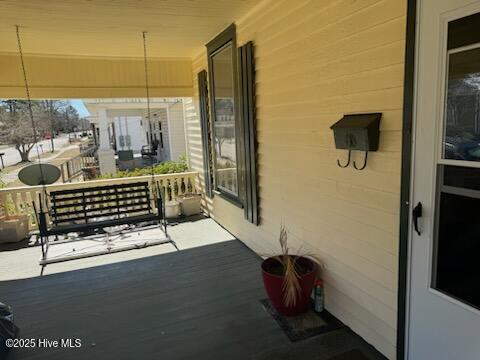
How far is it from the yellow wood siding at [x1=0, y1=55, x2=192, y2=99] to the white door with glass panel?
4.47 meters

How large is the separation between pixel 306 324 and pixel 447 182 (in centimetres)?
141

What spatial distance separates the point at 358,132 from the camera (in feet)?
6.29

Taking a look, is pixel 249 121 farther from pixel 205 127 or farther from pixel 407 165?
pixel 407 165

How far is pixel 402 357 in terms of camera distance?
6.21ft

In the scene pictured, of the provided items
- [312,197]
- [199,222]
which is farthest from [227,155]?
[312,197]

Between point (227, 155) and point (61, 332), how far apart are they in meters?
2.70

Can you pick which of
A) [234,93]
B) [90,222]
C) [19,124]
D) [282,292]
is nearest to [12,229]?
[90,222]

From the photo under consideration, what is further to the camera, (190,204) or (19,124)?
(19,124)

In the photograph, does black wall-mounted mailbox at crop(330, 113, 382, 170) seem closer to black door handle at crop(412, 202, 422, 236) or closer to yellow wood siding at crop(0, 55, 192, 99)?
black door handle at crop(412, 202, 422, 236)

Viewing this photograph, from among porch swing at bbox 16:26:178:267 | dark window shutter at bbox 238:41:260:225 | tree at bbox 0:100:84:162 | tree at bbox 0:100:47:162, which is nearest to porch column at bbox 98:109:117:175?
tree at bbox 0:100:84:162

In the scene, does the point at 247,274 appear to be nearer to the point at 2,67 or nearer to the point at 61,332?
the point at 61,332

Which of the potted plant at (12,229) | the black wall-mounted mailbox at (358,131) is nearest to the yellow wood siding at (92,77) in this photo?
the potted plant at (12,229)

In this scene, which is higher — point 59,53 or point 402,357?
point 59,53

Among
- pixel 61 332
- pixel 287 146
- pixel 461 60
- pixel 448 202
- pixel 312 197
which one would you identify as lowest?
pixel 61 332
